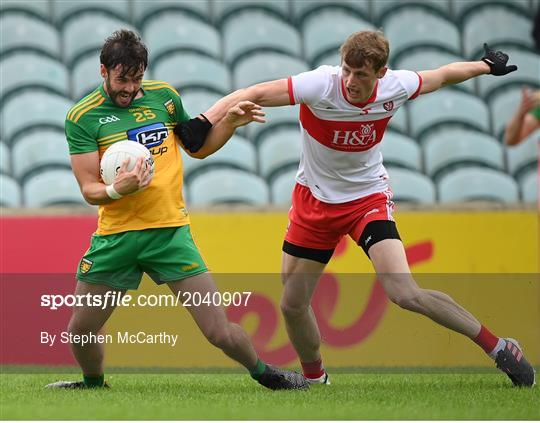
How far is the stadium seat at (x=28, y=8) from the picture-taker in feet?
44.2

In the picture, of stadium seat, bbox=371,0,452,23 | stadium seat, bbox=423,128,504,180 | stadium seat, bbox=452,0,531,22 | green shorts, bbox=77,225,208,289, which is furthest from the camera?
stadium seat, bbox=452,0,531,22

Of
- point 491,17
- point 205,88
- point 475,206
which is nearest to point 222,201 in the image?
point 205,88

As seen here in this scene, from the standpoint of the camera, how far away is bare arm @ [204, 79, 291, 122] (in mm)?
6824

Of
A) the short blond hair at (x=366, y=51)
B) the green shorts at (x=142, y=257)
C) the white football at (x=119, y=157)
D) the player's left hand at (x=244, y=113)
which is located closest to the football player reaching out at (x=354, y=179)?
the short blond hair at (x=366, y=51)

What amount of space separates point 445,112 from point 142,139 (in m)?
6.66

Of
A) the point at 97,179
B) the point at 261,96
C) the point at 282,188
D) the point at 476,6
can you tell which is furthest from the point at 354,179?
the point at 476,6

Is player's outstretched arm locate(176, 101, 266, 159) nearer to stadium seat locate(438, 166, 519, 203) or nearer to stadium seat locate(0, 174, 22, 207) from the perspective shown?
stadium seat locate(0, 174, 22, 207)

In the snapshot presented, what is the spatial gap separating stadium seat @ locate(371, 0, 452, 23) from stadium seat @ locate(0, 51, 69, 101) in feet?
12.9

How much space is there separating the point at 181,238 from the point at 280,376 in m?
1.09

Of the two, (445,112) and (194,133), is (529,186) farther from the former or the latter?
(194,133)

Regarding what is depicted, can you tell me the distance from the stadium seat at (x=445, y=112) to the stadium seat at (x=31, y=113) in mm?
3934

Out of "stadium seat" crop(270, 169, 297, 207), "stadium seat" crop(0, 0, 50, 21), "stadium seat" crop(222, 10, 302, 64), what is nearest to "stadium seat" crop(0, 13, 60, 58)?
"stadium seat" crop(0, 0, 50, 21)

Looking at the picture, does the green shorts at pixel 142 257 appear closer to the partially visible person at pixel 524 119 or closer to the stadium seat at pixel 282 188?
the partially visible person at pixel 524 119

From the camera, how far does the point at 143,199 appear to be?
6781 millimetres
